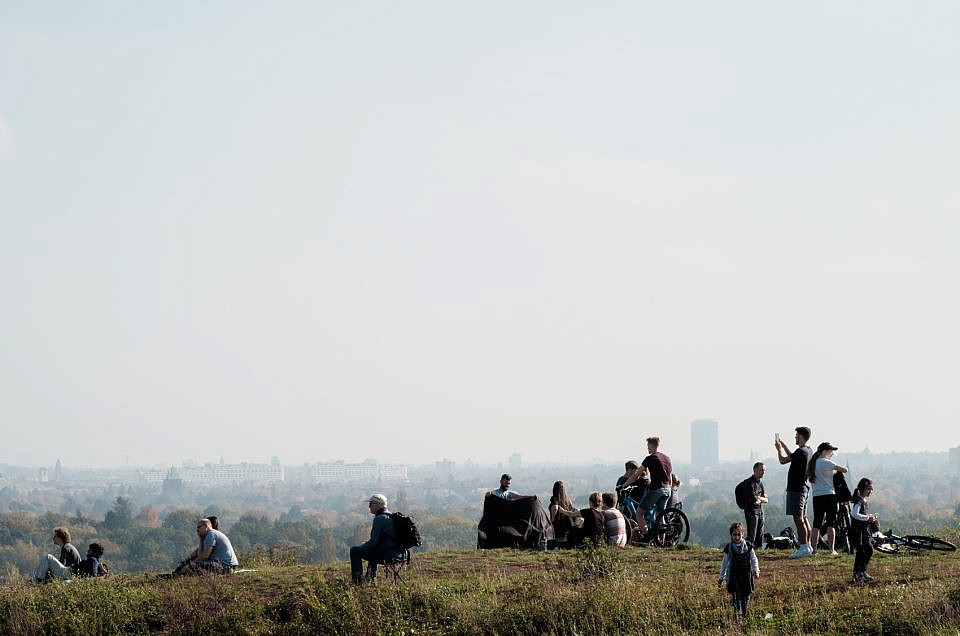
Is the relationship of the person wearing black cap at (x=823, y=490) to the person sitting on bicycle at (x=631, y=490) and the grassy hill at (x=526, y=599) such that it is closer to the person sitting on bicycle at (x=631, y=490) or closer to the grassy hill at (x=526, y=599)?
the grassy hill at (x=526, y=599)

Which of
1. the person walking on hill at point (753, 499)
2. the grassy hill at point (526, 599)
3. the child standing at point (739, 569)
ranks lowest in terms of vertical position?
the grassy hill at point (526, 599)

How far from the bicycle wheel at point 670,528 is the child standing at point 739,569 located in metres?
5.75

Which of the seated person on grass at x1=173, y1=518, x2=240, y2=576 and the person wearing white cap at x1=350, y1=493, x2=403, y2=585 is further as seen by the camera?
the seated person on grass at x1=173, y1=518, x2=240, y2=576

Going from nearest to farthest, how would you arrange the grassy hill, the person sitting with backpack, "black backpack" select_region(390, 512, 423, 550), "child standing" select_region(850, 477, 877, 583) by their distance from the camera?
the grassy hill, "child standing" select_region(850, 477, 877, 583), "black backpack" select_region(390, 512, 423, 550), the person sitting with backpack

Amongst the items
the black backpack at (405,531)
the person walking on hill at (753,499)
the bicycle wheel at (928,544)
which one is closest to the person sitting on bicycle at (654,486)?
the person walking on hill at (753,499)

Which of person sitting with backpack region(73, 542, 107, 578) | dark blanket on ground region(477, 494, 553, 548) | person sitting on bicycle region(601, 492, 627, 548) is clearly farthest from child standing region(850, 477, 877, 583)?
person sitting with backpack region(73, 542, 107, 578)

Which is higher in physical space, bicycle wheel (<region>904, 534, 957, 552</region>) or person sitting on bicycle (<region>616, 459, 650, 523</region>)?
person sitting on bicycle (<region>616, 459, 650, 523</region>)

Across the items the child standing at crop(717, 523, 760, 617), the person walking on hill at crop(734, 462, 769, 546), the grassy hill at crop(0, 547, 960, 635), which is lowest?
the grassy hill at crop(0, 547, 960, 635)

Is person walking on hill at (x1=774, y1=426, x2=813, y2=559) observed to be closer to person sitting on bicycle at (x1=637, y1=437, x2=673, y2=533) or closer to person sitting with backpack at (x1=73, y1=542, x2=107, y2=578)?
person sitting on bicycle at (x1=637, y1=437, x2=673, y2=533)

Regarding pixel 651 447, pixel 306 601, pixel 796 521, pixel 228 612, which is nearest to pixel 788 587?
pixel 796 521

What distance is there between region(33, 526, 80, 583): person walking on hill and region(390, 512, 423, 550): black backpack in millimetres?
5887

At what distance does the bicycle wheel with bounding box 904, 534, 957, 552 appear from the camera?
55.2ft

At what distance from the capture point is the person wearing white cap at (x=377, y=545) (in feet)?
51.2

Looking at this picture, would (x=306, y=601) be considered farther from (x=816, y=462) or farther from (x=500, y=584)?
(x=816, y=462)
